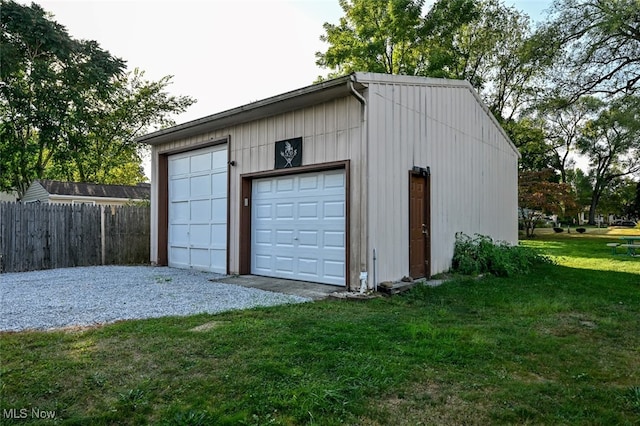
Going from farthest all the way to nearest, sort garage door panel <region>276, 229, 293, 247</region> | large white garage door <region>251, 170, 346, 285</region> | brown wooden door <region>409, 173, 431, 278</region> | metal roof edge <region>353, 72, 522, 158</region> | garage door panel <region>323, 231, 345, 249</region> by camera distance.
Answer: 1. garage door panel <region>276, 229, 293, 247</region>
2. brown wooden door <region>409, 173, 431, 278</region>
3. large white garage door <region>251, 170, 346, 285</region>
4. garage door panel <region>323, 231, 345, 249</region>
5. metal roof edge <region>353, 72, 522, 158</region>

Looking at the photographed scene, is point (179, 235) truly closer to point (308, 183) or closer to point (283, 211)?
point (283, 211)

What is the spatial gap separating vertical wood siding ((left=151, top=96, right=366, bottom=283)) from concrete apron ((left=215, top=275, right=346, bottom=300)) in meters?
0.47

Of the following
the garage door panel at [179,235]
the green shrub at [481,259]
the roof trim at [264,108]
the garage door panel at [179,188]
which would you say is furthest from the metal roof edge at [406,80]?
the garage door panel at [179,235]

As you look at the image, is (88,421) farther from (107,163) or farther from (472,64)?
(107,163)

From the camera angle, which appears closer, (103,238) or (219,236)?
(219,236)

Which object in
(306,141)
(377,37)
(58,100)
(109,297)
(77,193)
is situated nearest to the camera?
(109,297)

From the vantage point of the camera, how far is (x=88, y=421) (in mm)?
2172

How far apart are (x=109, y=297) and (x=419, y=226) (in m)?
5.18

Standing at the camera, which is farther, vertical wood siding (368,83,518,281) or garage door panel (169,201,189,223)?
garage door panel (169,201,189,223)

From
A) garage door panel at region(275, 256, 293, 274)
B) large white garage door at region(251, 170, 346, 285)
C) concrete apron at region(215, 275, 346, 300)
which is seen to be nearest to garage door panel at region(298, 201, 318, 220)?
large white garage door at region(251, 170, 346, 285)

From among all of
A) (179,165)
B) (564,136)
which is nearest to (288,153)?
(179,165)

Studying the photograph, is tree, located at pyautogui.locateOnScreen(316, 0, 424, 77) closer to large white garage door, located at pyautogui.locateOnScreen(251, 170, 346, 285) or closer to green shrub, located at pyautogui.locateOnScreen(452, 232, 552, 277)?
green shrub, located at pyautogui.locateOnScreen(452, 232, 552, 277)

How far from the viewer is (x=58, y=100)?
1652 centimetres

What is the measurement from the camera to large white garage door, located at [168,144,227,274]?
28.3 ft
